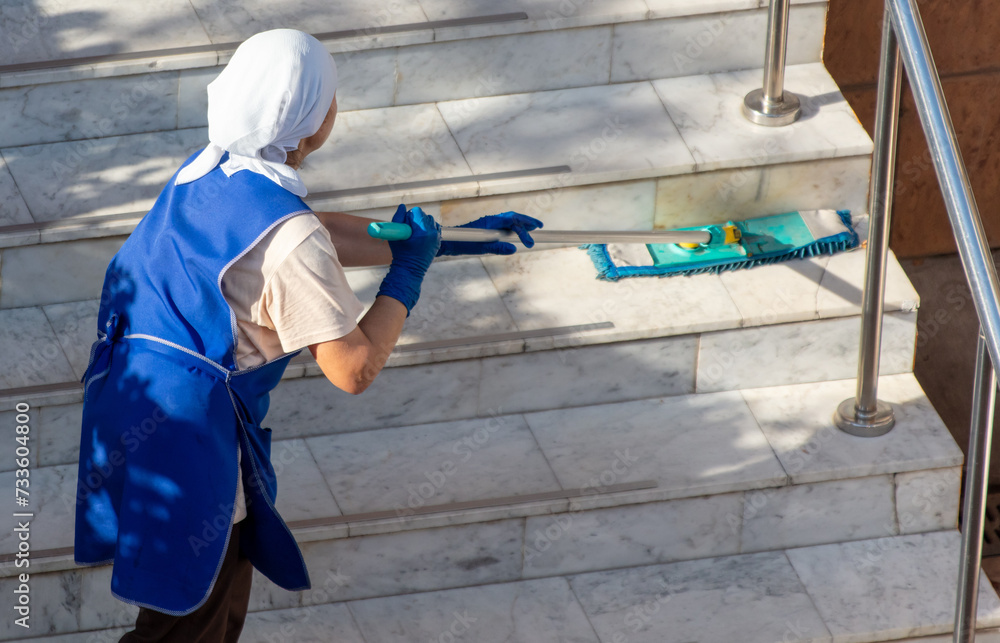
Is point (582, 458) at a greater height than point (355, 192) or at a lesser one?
lesser

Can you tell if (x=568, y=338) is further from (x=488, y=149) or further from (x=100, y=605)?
(x=100, y=605)

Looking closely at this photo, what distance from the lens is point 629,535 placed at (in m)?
3.22

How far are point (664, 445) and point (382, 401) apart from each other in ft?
2.52

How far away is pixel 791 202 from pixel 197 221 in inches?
79.7

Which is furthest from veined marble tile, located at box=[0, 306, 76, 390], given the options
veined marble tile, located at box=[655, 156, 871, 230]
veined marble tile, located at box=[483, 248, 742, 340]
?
veined marble tile, located at box=[655, 156, 871, 230]

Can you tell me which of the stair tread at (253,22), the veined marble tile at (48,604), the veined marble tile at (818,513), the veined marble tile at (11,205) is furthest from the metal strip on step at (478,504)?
the stair tread at (253,22)

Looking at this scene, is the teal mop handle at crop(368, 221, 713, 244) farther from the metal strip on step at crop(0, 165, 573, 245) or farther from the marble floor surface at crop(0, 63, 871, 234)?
the metal strip on step at crop(0, 165, 573, 245)

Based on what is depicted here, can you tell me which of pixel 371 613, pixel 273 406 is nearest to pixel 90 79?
pixel 273 406

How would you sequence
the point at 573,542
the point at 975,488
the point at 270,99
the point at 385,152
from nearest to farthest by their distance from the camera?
1. the point at 270,99
2. the point at 975,488
3. the point at 573,542
4. the point at 385,152

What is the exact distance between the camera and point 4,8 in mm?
3818

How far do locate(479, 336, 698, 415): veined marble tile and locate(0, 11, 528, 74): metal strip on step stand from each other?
1.11m

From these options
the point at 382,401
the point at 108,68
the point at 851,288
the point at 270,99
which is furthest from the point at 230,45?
the point at 851,288

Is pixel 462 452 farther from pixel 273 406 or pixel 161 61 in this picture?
pixel 161 61

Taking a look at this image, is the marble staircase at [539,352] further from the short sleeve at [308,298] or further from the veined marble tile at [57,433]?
the short sleeve at [308,298]
